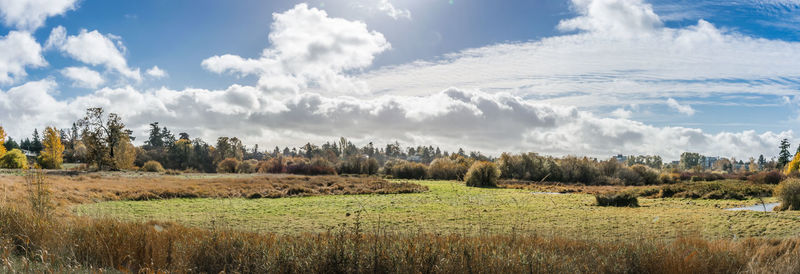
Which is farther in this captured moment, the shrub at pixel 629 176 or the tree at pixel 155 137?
the tree at pixel 155 137

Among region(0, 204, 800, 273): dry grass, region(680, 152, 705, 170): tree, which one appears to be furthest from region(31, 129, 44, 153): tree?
region(680, 152, 705, 170): tree

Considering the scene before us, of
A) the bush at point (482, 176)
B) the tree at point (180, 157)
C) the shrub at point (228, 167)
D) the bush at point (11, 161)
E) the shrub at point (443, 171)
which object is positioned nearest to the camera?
the bush at point (482, 176)

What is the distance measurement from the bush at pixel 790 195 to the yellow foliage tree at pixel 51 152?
67933 mm

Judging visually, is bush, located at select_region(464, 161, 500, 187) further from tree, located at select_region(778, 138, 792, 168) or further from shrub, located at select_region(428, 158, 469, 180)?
tree, located at select_region(778, 138, 792, 168)

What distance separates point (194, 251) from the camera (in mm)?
7500

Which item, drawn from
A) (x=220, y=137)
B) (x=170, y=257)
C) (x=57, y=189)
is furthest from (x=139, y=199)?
(x=220, y=137)

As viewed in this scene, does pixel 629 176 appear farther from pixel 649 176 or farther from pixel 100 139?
pixel 100 139

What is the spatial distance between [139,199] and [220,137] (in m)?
74.2

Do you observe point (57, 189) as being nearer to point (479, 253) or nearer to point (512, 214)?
point (512, 214)

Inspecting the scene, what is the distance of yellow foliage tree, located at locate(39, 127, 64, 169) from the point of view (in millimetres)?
53594

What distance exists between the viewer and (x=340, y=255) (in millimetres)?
6750

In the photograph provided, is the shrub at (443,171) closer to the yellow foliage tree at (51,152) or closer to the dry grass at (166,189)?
the dry grass at (166,189)

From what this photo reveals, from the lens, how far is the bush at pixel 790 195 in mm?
17781

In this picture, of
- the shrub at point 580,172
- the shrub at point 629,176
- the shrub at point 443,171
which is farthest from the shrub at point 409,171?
the shrub at point 629,176
